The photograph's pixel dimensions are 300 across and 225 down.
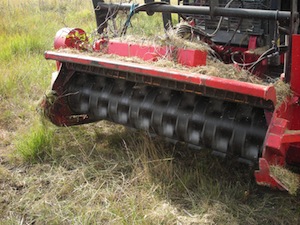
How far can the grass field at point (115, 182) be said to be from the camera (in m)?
2.94

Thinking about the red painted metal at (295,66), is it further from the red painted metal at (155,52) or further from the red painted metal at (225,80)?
the red painted metal at (155,52)

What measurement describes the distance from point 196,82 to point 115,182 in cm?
108

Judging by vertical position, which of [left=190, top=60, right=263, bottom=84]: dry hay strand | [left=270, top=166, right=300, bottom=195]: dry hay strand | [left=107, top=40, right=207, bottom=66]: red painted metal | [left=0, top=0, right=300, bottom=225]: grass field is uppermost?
[left=107, top=40, right=207, bottom=66]: red painted metal

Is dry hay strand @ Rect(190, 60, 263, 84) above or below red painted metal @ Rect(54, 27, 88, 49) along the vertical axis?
below

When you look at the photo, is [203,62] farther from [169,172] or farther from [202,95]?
[169,172]

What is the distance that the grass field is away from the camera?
2943mm

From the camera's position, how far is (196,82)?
110 inches

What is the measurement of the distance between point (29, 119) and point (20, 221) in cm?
176

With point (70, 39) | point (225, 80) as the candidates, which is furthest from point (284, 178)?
point (70, 39)

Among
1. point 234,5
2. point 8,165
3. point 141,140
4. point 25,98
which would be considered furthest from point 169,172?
point 25,98

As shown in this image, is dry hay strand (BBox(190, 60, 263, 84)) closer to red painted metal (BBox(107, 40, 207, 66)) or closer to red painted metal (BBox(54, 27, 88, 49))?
red painted metal (BBox(107, 40, 207, 66))

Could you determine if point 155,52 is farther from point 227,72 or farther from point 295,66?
point 295,66

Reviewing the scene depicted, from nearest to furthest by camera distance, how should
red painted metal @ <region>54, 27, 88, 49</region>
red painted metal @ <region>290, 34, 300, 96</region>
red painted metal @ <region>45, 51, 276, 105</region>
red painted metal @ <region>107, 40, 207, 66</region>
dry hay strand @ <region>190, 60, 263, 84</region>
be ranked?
1. red painted metal @ <region>45, 51, 276, 105</region>
2. red painted metal @ <region>290, 34, 300, 96</region>
3. dry hay strand @ <region>190, 60, 263, 84</region>
4. red painted metal @ <region>107, 40, 207, 66</region>
5. red painted metal @ <region>54, 27, 88, 49</region>

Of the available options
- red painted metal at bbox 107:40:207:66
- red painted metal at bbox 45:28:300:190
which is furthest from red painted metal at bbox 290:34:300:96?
red painted metal at bbox 107:40:207:66
